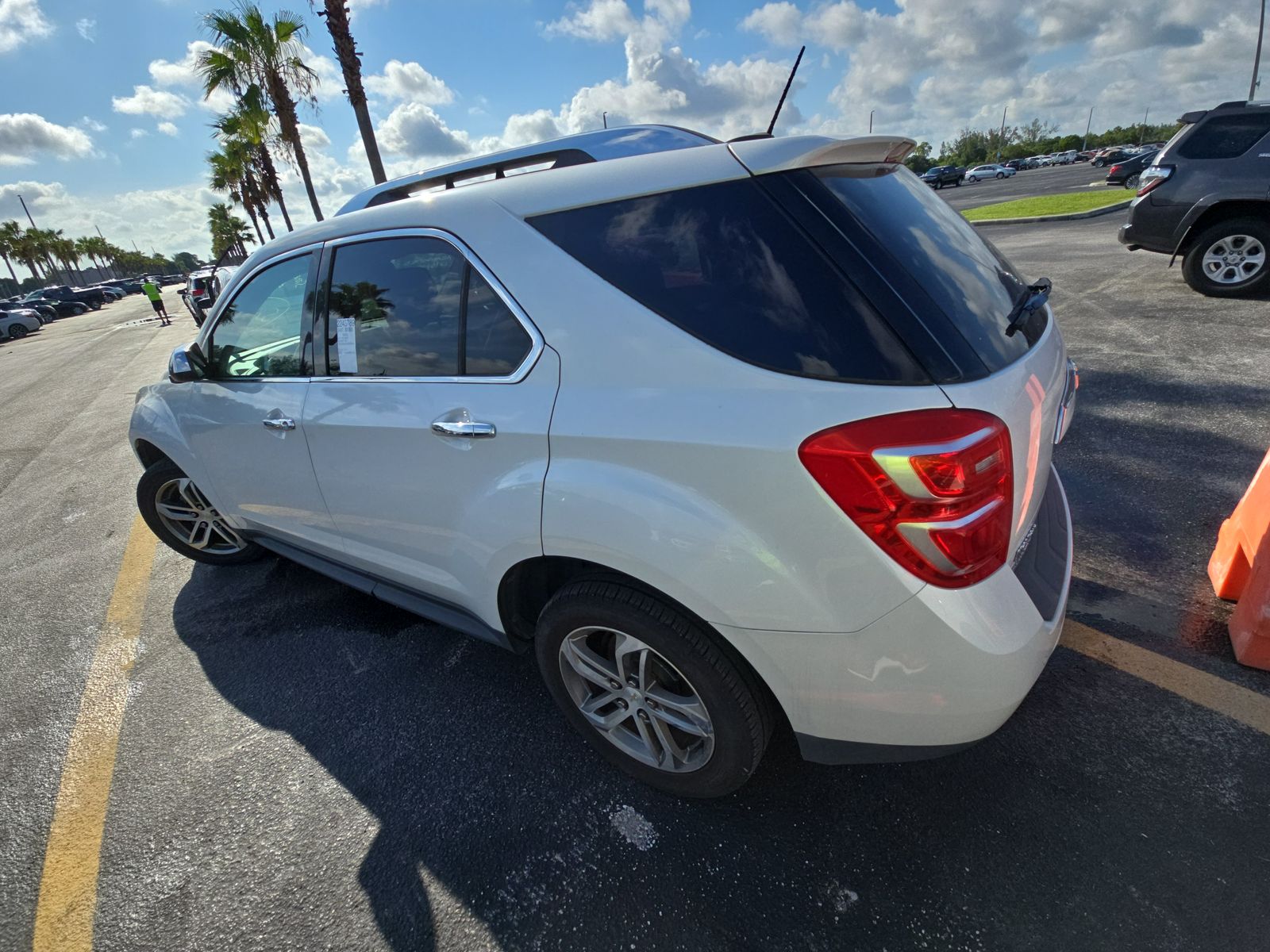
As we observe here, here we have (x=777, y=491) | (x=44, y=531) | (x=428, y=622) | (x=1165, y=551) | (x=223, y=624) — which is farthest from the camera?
(x=44, y=531)

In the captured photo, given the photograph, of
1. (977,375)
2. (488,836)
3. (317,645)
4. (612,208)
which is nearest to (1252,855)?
(977,375)

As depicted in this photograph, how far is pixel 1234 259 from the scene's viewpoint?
21.3 feet

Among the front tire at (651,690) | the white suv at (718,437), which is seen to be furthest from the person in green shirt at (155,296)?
the front tire at (651,690)

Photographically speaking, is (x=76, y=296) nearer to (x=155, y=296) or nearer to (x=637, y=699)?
(x=155, y=296)

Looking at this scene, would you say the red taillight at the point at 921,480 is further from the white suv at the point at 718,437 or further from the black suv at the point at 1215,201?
the black suv at the point at 1215,201

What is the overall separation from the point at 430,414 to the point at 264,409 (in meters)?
1.13

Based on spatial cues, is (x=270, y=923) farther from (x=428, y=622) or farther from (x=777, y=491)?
(x=777, y=491)

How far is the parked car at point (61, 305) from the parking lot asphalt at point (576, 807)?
166ft

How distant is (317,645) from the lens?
3.03 m

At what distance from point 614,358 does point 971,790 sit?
1675 mm

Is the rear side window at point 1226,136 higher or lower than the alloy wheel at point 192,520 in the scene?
higher

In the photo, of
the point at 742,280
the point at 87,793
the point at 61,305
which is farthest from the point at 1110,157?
the point at 61,305

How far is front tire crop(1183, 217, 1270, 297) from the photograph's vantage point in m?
6.32

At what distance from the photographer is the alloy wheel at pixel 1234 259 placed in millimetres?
6352
